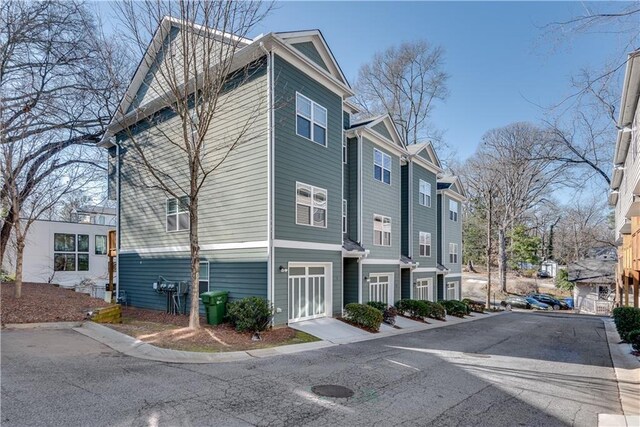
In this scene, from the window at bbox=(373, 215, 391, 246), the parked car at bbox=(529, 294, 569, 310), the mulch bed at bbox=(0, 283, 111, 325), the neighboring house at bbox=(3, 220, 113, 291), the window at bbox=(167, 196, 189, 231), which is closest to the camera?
the mulch bed at bbox=(0, 283, 111, 325)

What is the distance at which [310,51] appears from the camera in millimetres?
13539

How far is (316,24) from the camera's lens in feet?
44.9

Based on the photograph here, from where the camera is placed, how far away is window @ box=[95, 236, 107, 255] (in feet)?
81.3

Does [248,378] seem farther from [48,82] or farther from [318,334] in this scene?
[48,82]

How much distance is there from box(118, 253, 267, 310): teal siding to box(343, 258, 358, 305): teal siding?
5758 millimetres

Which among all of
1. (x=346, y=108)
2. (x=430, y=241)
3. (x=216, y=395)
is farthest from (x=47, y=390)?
(x=430, y=241)

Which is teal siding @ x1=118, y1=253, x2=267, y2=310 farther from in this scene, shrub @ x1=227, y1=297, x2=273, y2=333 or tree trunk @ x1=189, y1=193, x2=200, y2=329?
tree trunk @ x1=189, y1=193, x2=200, y2=329

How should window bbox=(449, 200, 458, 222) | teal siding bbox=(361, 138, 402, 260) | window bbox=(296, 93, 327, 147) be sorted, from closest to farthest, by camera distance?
window bbox=(296, 93, 327, 147) → teal siding bbox=(361, 138, 402, 260) → window bbox=(449, 200, 458, 222)

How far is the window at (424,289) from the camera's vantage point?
73.0ft

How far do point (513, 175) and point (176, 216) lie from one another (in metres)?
37.6

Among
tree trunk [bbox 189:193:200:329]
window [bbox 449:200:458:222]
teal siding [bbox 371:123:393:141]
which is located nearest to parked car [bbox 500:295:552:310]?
window [bbox 449:200:458:222]

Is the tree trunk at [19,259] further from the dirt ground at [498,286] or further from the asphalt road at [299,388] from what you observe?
the dirt ground at [498,286]

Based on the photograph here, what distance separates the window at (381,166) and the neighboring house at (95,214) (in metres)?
19.8

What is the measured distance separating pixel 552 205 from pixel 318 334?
4326 centimetres
